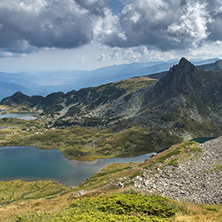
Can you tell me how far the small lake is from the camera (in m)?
142

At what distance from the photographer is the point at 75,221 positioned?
81.5 feet

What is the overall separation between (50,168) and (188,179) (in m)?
133

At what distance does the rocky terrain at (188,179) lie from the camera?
44.6 metres

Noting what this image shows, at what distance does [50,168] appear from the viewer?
16200cm

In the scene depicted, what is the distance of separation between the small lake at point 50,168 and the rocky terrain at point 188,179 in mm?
79303

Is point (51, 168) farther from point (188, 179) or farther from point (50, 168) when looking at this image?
point (188, 179)

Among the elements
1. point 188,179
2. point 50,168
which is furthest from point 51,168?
point 188,179

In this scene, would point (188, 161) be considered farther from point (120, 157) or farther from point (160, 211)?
point (120, 157)

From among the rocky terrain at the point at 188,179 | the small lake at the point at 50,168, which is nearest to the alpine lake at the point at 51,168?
the small lake at the point at 50,168

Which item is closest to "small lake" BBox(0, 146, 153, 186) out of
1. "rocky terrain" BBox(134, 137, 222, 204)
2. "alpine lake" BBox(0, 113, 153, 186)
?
"alpine lake" BBox(0, 113, 153, 186)

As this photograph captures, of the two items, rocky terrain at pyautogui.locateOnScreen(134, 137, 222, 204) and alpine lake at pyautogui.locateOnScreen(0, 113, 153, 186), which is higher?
rocky terrain at pyautogui.locateOnScreen(134, 137, 222, 204)

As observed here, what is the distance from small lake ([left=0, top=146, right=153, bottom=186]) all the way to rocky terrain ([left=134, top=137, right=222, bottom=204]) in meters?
79.3

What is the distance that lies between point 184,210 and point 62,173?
13379cm

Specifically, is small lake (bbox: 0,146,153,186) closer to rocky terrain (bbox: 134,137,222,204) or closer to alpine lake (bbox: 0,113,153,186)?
alpine lake (bbox: 0,113,153,186)
